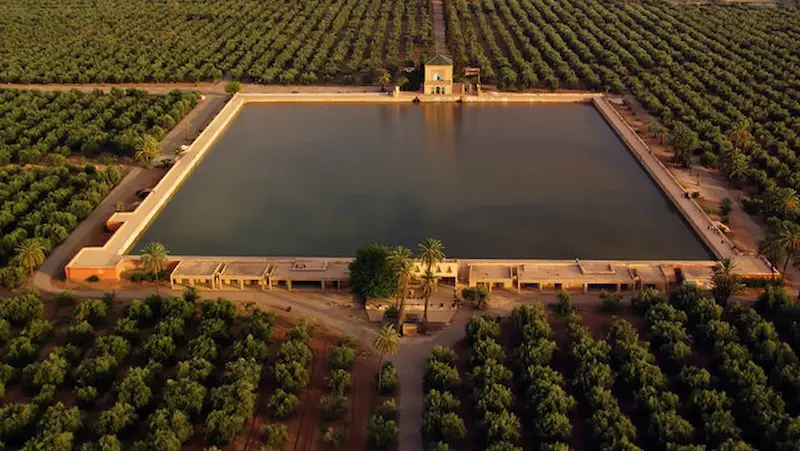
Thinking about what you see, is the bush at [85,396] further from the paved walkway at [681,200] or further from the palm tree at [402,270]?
the paved walkway at [681,200]

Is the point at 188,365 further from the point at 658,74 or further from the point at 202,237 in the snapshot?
the point at 658,74

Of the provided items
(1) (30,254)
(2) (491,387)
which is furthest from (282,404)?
(1) (30,254)

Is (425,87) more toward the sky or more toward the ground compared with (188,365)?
more toward the sky

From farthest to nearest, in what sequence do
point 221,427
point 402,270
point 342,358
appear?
1. point 402,270
2. point 342,358
3. point 221,427

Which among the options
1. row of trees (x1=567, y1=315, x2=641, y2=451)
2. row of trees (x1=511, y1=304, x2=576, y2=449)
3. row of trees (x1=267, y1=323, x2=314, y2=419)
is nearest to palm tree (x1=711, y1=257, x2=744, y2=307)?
row of trees (x1=567, y1=315, x2=641, y2=451)

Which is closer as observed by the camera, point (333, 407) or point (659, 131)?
point (333, 407)

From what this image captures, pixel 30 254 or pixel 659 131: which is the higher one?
pixel 659 131

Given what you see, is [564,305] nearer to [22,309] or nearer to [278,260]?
[278,260]

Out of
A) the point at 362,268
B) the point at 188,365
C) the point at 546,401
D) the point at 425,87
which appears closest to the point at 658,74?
the point at 425,87
